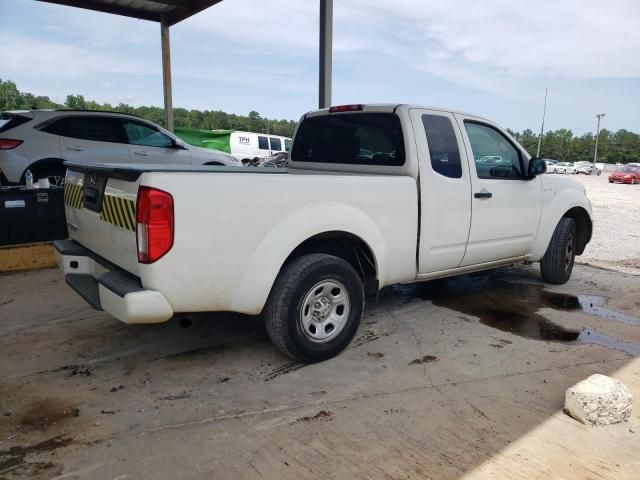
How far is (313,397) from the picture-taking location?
301cm

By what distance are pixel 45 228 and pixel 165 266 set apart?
13.1ft

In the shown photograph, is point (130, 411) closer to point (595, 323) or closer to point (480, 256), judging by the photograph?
point (480, 256)

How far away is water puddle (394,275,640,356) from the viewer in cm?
413

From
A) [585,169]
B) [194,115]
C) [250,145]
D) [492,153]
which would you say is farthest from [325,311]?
[194,115]

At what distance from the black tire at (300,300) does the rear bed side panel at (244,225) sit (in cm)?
13

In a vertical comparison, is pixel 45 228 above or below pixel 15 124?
below

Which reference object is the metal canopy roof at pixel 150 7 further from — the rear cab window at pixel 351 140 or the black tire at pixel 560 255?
the black tire at pixel 560 255

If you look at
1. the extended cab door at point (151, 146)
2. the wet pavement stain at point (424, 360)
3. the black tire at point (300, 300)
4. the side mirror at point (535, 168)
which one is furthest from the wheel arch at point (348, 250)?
the extended cab door at point (151, 146)

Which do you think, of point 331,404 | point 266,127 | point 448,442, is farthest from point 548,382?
point 266,127

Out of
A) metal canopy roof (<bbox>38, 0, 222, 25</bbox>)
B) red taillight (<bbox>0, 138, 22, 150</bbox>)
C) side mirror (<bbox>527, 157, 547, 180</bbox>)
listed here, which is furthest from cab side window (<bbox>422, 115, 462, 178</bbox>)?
metal canopy roof (<bbox>38, 0, 222, 25</bbox>)

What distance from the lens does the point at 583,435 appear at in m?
2.64

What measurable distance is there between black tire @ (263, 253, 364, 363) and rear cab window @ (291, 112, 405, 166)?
112 cm

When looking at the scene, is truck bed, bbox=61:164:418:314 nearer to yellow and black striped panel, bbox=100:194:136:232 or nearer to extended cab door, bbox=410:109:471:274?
yellow and black striped panel, bbox=100:194:136:232

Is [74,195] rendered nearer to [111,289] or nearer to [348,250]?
[111,289]
